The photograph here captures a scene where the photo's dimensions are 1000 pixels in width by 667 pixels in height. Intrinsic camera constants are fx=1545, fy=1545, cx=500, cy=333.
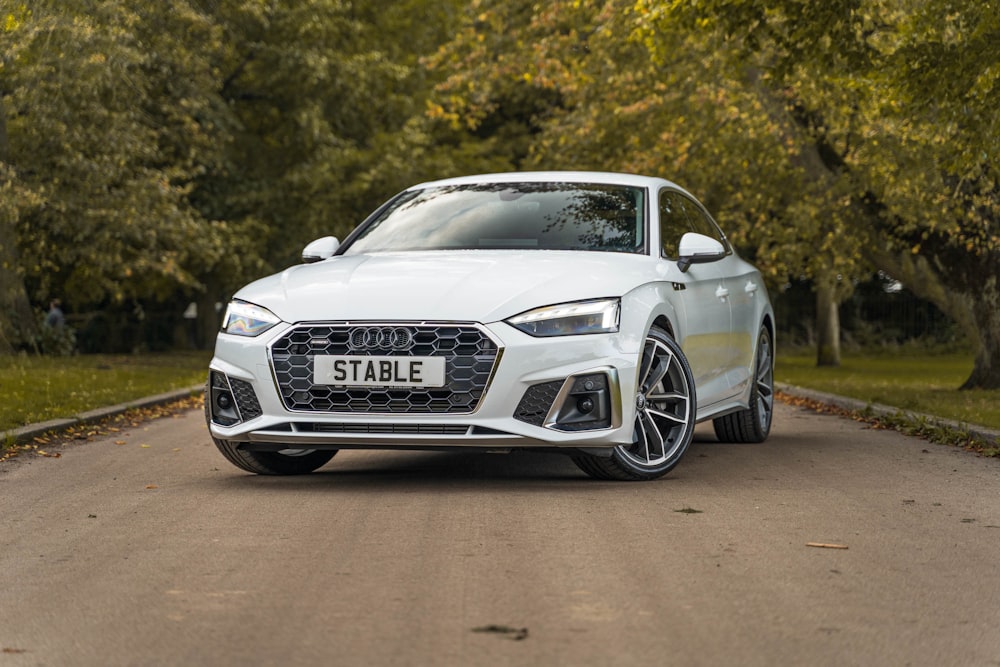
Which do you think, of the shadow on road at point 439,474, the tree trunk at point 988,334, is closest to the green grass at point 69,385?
the shadow on road at point 439,474

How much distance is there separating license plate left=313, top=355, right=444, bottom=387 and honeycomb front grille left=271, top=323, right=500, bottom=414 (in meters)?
0.02

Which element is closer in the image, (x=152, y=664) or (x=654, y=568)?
(x=152, y=664)

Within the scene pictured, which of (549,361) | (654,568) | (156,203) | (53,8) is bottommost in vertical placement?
(654,568)

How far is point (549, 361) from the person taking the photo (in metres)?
7.45

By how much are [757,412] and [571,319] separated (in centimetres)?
347

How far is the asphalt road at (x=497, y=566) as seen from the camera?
4.47m

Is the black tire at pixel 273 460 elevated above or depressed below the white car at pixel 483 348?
below

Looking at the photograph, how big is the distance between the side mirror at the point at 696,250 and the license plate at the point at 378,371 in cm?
190

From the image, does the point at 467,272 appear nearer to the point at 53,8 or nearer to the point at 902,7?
the point at 902,7

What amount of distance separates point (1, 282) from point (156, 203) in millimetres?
3127

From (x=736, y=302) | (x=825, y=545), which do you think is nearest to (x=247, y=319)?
(x=825, y=545)

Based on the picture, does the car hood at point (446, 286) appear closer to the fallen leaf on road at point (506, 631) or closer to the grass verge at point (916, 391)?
the fallen leaf on road at point (506, 631)

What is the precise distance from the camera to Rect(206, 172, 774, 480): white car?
745 cm

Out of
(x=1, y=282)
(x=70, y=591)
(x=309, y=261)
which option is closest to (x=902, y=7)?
(x=309, y=261)
